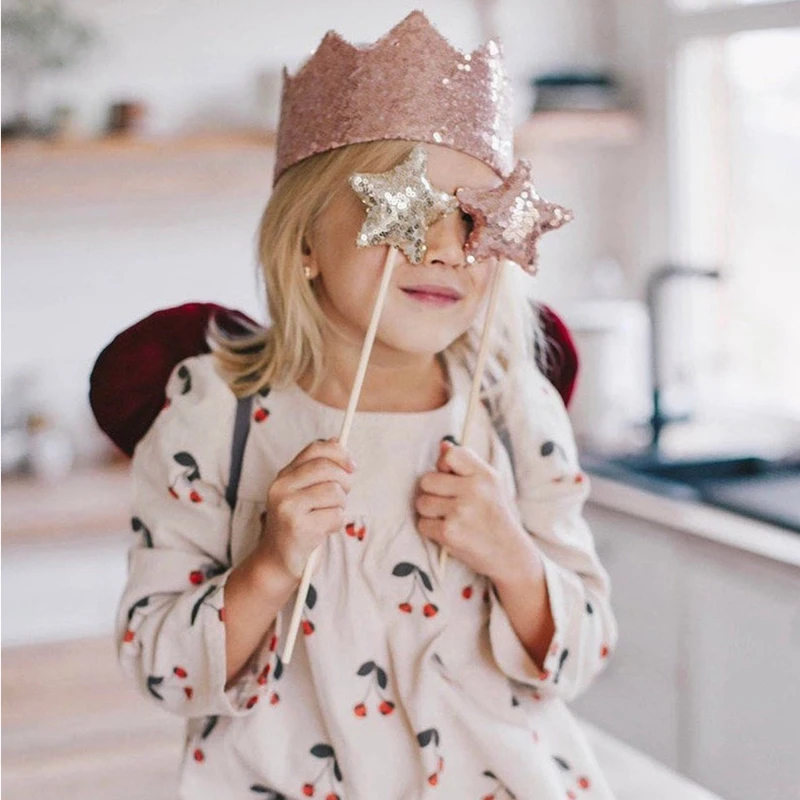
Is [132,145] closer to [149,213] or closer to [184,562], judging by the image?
[149,213]

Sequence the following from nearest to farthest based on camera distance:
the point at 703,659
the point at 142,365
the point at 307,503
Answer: the point at 307,503 < the point at 142,365 < the point at 703,659

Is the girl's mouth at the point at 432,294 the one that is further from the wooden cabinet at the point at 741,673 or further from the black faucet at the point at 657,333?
the black faucet at the point at 657,333

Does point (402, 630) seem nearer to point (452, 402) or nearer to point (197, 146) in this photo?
point (452, 402)

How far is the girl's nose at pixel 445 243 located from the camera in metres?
1.10

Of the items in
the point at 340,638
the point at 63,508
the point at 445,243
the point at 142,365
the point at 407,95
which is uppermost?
the point at 407,95

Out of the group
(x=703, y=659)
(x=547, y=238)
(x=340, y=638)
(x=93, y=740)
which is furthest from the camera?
(x=547, y=238)

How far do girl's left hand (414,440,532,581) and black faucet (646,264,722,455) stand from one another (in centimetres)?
162

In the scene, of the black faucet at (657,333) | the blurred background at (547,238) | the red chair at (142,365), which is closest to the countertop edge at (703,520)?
the blurred background at (547,238)

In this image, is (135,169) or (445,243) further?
(135,169)

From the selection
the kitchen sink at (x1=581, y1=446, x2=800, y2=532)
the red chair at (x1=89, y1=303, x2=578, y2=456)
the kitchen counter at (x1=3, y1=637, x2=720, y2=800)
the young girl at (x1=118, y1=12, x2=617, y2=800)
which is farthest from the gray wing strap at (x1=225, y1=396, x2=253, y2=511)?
the kitchen sink at (x1=581, y1=446, x2=800, y2=532)

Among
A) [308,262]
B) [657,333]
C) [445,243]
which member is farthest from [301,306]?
[657,333]

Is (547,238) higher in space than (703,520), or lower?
higher

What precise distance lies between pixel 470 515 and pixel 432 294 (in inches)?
7.2

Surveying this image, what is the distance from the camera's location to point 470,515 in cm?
113
